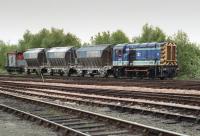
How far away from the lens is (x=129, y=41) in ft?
268

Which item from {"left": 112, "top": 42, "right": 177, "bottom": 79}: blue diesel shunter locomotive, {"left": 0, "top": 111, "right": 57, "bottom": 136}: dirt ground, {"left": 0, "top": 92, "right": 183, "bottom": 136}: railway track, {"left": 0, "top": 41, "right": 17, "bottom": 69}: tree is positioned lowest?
{"left": 0, "top": 111, "right": 57, "bottom": 136}: dirt ground

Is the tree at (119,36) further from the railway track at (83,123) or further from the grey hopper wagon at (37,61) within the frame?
the railway track at (83,123)

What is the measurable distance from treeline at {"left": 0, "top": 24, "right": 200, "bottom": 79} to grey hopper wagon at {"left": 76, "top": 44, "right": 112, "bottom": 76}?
5.93 metres

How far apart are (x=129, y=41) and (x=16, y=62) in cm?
2472

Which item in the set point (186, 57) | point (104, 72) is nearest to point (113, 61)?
point (104, 72)

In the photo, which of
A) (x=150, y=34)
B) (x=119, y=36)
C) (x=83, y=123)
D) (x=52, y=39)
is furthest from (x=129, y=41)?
(x=83, y=123)

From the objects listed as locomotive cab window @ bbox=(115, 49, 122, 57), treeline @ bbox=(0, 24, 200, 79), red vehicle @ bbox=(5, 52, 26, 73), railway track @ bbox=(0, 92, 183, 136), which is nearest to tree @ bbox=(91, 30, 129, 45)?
treeline @ bbox=(0, 24, 200, 79)

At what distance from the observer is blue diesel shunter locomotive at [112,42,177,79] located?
122 feet

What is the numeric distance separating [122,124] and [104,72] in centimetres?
3170

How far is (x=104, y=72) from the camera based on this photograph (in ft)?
142

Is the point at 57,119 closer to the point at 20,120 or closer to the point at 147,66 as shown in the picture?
the point at 20,120

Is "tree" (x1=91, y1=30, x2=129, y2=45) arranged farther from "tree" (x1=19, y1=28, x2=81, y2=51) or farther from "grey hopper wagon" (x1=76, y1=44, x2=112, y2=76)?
"grey hopper wagon" (x1=76, y1=44, x2=112, y2=76)

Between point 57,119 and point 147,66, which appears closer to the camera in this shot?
point 57,119

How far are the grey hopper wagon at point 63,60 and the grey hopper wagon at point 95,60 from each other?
1923mm
